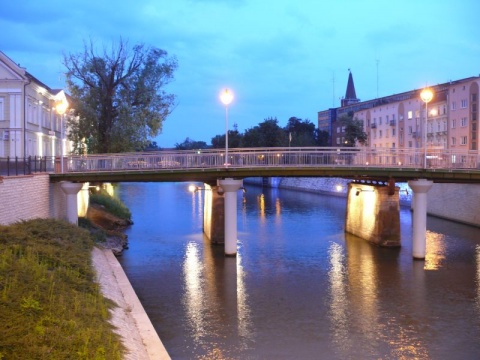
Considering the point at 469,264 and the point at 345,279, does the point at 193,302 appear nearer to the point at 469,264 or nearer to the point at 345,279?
the point at 345,279

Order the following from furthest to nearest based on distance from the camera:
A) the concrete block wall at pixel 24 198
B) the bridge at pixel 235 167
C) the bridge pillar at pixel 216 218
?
the bridge pillar at pixel 216 218 < the bridge at pixel 235 167 < the concrete block wall at pixel 24 198

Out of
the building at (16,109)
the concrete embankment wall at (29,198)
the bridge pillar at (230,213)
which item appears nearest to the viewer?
the concrete embankment wall at (29,198)

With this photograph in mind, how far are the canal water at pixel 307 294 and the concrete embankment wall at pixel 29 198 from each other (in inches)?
229

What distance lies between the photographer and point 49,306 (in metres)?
13.2

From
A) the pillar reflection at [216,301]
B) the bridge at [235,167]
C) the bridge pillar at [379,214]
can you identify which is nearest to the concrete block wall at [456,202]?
the bridge pillar at [379,214]

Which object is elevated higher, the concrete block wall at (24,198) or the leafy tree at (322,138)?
the leafy tree at (322,138)

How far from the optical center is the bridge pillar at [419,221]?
119 ft

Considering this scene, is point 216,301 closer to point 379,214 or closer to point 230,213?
point 230,213

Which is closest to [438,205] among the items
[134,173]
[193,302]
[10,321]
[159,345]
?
[134,173]

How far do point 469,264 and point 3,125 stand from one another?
3753 centimetres

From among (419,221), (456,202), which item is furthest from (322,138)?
(419,221)

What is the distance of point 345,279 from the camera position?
30812 millimetres

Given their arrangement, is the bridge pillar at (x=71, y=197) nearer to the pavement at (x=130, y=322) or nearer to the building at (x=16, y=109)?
the building at (x=16, y=109)

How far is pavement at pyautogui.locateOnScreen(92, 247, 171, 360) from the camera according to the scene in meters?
15.3
